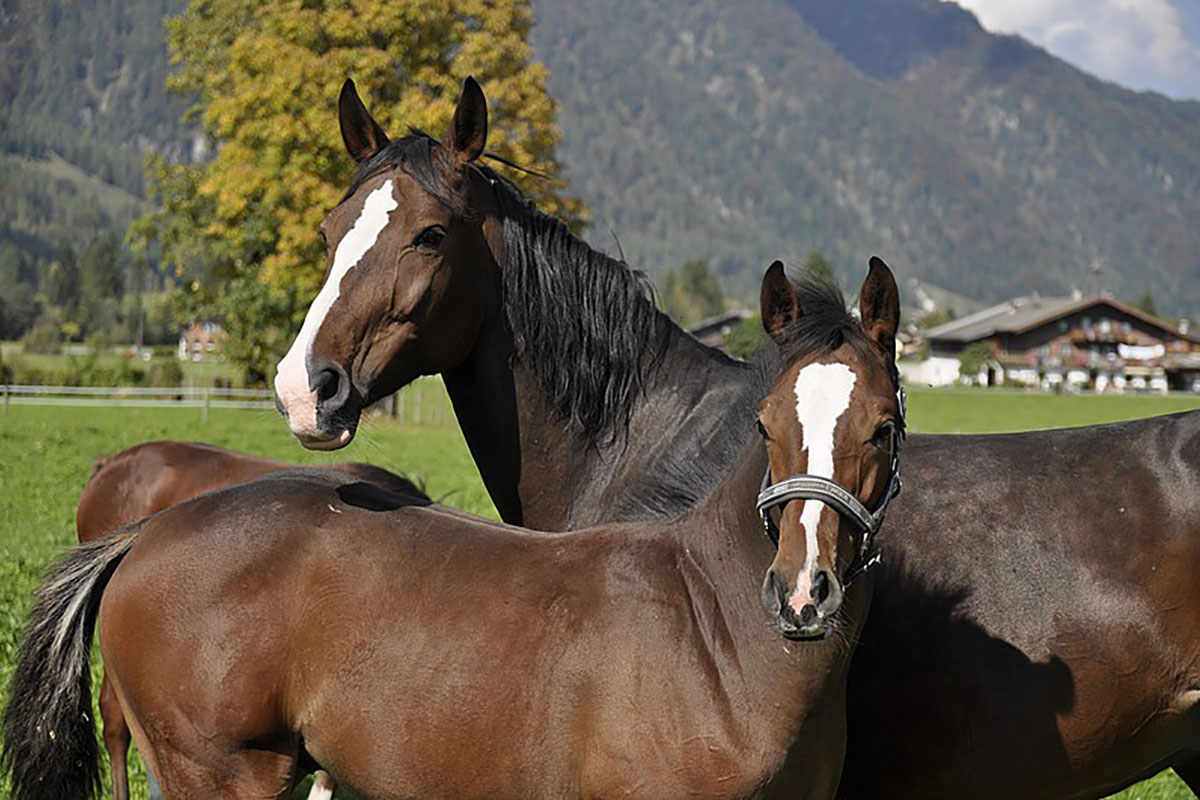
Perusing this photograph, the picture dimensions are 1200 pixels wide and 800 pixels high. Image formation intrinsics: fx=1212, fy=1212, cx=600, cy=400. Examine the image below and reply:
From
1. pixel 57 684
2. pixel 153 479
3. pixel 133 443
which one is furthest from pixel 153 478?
pixel 133 443

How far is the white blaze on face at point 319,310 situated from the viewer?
11.5 ft

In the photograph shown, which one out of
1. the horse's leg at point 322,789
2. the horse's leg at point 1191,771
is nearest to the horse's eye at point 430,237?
the horse's leg at point 322,789

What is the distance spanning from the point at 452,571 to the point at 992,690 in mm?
1645

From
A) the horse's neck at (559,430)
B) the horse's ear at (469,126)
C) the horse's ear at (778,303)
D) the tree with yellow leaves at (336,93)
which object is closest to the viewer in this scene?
the horse's ear at (778,303)

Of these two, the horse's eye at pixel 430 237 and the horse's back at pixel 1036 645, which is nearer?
the horse's back at pixel 1036 645

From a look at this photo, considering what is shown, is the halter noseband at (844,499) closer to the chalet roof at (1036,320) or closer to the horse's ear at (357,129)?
the horse's ear at (357,129)

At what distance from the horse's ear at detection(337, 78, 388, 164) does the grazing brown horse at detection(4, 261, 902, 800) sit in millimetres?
1280

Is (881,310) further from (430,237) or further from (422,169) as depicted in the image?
(422,169)

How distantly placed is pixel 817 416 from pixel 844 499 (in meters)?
0.22

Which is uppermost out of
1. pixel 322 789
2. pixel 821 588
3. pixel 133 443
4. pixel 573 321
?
pixel 573 321

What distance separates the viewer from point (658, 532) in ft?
11.2

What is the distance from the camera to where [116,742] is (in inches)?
226

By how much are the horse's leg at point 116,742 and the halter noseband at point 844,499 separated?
3788 mm

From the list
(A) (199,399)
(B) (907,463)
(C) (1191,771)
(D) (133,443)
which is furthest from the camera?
(A) (199,399)
